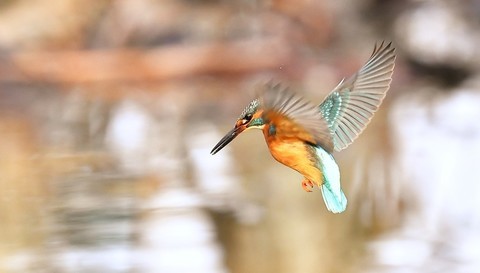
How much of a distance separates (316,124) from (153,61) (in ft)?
19.4

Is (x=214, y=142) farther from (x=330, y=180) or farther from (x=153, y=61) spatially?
(x=330, y=180)

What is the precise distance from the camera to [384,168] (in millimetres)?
3895

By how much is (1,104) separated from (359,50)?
184cm

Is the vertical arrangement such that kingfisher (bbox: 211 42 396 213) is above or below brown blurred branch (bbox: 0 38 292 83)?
below

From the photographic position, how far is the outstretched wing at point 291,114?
1.27 ft

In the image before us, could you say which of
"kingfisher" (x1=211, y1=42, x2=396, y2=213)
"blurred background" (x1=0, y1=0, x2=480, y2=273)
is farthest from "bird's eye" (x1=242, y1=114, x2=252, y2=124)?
"blurred background" (x1=0, y1=0, x2=480, y2=273)

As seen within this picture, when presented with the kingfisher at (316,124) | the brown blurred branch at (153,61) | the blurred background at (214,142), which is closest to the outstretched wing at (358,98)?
the kingfisher at (316,124)

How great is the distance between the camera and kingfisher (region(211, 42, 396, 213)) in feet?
1.28

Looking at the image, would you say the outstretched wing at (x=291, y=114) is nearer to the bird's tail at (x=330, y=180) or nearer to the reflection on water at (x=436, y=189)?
the bird's tail at (x=330, y=180)

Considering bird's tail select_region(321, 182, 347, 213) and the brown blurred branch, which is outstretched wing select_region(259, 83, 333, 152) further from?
the brown blurred branch

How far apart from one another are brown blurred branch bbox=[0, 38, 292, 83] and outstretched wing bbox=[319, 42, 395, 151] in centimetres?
528

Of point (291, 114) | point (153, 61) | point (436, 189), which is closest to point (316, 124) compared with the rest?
point (291, 114)

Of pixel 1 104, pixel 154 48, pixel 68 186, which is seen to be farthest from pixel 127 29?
pixel 68 186

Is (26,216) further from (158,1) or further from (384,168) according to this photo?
(158,1)
